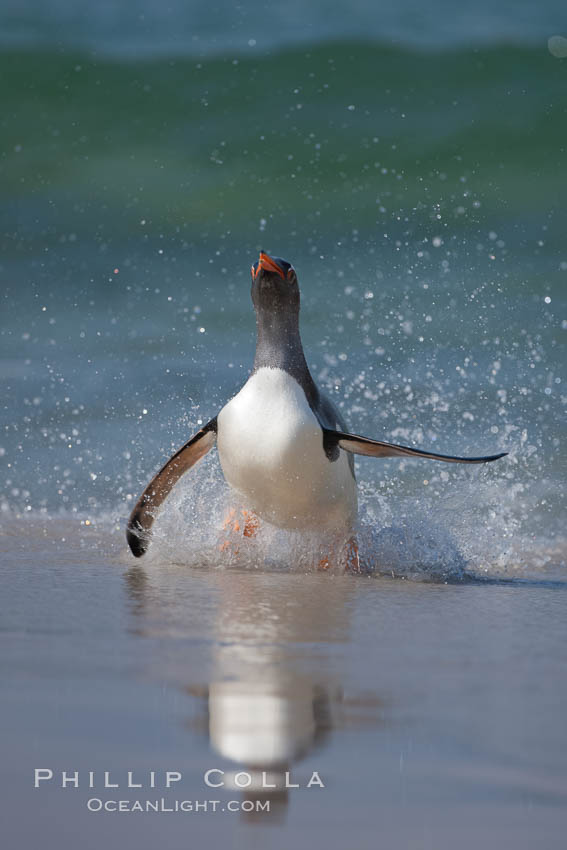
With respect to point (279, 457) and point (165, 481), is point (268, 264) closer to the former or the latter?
point (279, 457)

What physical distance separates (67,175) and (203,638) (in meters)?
8.47

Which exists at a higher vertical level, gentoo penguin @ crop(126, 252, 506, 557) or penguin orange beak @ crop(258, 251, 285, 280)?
penguin orange beak @ crop(258, 251, 285, 280)

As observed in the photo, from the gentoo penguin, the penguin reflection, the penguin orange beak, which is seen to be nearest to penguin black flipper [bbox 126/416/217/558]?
the gentoo penguin

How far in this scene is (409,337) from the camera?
313 inches

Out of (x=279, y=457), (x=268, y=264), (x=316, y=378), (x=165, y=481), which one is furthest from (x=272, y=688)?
(x=316, y=378)

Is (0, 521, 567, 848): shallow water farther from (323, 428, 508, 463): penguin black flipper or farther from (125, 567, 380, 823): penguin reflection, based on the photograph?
(323, 428, 508, 463): penguin black flipper

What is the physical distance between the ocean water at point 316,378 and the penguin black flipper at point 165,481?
73mm

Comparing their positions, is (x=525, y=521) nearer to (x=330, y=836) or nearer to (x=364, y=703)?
(x=364, y=703)

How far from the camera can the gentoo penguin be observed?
126 inches

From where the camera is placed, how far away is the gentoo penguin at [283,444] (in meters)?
3.20

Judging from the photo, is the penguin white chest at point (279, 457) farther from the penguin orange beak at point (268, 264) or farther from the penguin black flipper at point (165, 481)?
the penguin orange beak at point (268, 264)

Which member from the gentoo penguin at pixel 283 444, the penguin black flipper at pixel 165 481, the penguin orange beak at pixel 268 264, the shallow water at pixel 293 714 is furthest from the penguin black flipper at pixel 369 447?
the shallow water at pixel 293 714

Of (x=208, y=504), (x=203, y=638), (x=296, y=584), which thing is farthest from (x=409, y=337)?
(x=203, y=638)

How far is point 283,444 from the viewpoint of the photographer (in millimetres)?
3182
